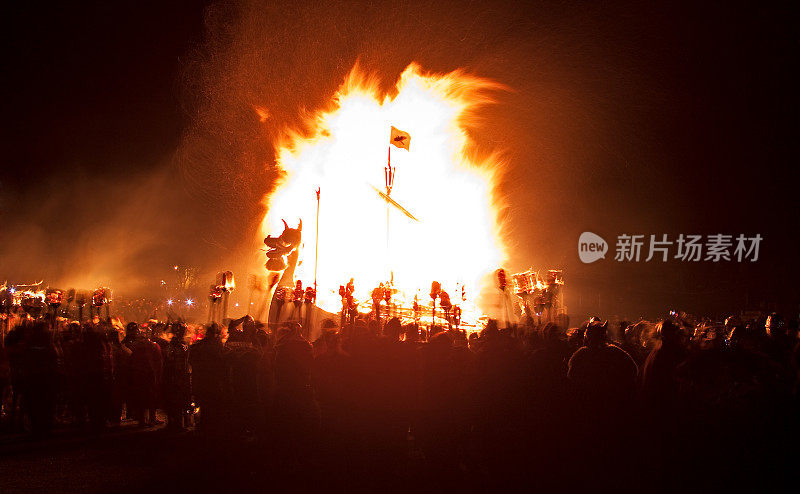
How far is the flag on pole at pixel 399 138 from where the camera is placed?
27.2m

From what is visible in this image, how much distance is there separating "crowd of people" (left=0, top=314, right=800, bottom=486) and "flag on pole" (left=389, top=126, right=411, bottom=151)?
735 inches

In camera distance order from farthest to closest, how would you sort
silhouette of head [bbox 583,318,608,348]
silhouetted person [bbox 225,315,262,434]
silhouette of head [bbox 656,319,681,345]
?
silhouetted person [bbox 225,315,262,434]
silhouette of head [bbox 583,318,608,348]
silhouette of head [bbox 656,319,681,345]

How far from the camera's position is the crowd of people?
5.76 m

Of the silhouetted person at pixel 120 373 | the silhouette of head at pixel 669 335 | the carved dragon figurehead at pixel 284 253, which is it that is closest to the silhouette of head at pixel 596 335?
the silhouette of head at pixel 669 335

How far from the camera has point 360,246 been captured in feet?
92.1

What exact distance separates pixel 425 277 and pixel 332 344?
21086 millimetres

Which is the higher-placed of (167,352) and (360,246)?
(360,246)

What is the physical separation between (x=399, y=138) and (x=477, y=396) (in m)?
21.1

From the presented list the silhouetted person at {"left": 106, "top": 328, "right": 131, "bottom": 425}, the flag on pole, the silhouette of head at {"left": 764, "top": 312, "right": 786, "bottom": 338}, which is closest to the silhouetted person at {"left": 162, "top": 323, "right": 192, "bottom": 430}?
the silhouetted person at {"left": 106, "top": 328, "right": 131, "bottom": 425}

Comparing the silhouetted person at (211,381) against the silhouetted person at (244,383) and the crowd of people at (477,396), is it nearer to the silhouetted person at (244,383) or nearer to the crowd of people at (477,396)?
the crowd of people at (477,396)

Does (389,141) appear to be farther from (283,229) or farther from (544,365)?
(544,365)

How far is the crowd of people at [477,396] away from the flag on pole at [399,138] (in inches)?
735

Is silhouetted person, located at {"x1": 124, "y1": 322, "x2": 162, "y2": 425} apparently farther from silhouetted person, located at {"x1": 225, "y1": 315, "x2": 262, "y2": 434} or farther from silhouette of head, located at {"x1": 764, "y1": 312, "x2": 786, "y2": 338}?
silhouette of head, located at {"x1": 764, "y1": 312, "x2": 786, "y2": 338}

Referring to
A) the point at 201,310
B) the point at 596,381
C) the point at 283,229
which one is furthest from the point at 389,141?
the point at 201,310
